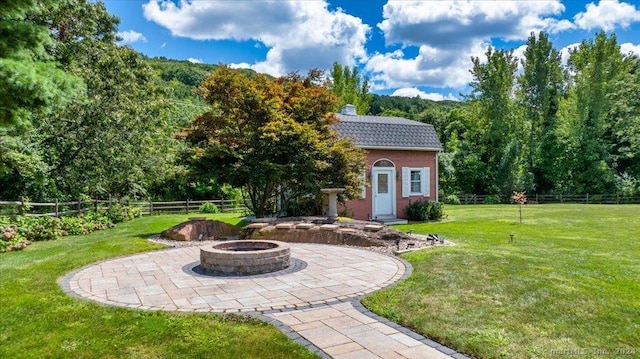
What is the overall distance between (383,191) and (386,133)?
233 cm

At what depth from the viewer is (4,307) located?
16.6 ft

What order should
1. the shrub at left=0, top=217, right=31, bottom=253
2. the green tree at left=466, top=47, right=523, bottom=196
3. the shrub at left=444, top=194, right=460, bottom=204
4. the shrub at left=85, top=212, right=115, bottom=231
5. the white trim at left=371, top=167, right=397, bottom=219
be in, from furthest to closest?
the green tree at left=466, top=47, right=523, bottom=196 → the shrub at left=444, top=194, right=460, bottom=204 → the white trim at left=371, top=167, right=397, bottom=219 → the shrub at left=85, top=212, right=115, bottom=231 → the shrub at left=0, top=217, right=31, bottom=253

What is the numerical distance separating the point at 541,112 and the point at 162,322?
3491 centimetres

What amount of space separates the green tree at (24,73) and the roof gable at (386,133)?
13.2 meters

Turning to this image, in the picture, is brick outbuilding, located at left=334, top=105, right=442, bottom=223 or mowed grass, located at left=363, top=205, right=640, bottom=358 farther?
brick outbuilding, located at left=334, top=105, right=442, bottom=223

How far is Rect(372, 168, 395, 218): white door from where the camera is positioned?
53.6ft

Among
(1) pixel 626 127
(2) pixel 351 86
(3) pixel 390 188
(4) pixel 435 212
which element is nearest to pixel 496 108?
(1) pixel 626 127

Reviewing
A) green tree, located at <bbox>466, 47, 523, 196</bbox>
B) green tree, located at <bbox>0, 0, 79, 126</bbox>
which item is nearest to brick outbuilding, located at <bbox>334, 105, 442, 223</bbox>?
green tree, located at <bbox>0, 0, 79, 126</bbox>

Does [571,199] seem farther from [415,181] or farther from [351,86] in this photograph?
[351,86]

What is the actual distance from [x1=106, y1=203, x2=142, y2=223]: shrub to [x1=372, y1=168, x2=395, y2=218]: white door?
424 inches

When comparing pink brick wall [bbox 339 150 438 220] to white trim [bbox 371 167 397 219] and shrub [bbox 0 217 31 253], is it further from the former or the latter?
shrub [bbox 0 217 31 253]

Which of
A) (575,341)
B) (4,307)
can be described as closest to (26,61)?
(4,307)

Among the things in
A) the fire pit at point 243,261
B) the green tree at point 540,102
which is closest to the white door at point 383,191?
the fire pit at point 243,261

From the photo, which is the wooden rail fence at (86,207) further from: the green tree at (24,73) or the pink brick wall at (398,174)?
the green tree at (24,73)
